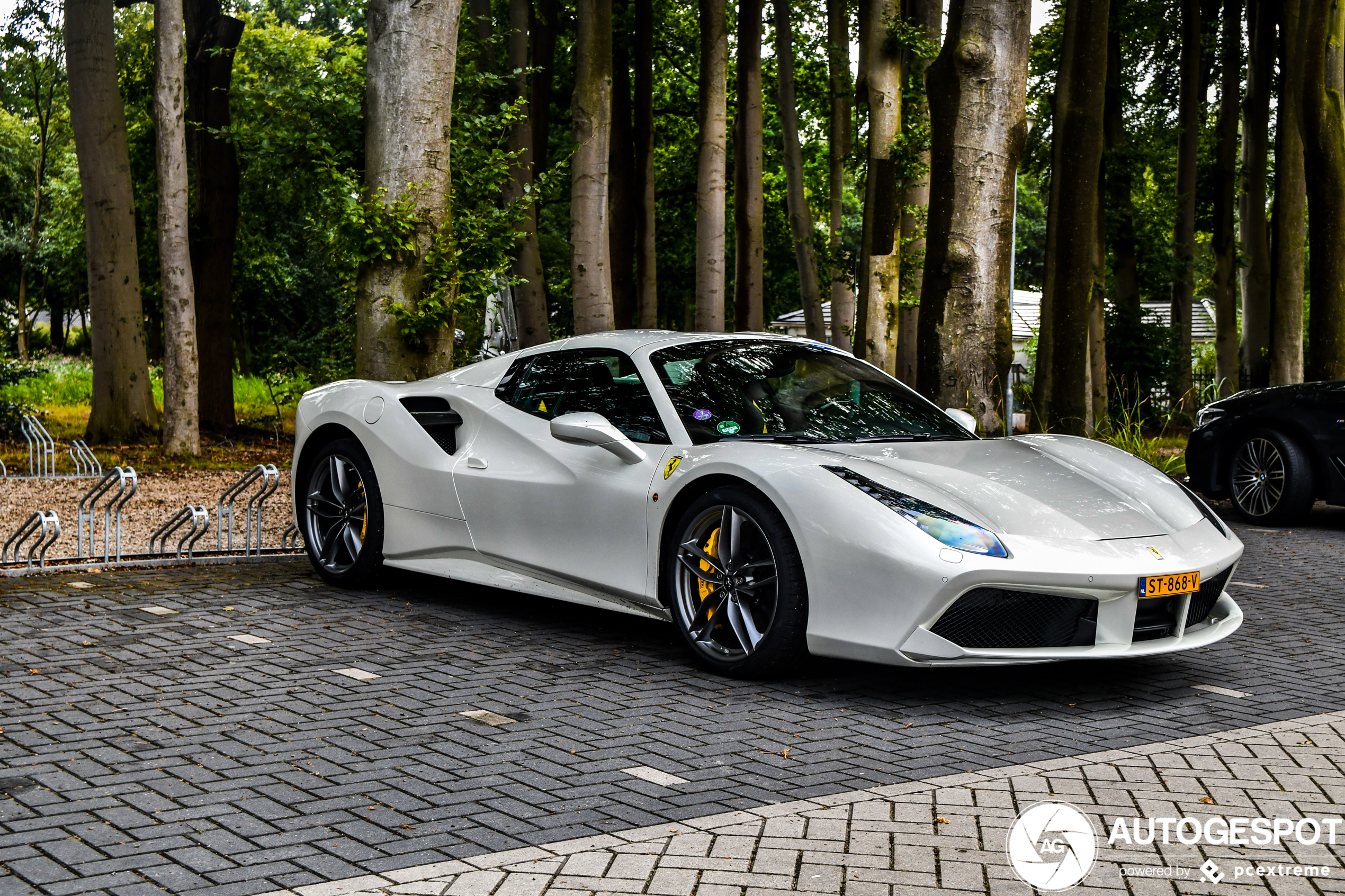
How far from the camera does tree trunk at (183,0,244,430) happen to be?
1859 cm

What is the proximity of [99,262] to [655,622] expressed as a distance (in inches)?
469

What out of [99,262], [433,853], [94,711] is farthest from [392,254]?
[99,262]

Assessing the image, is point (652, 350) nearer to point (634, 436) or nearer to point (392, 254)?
point (634, 436)

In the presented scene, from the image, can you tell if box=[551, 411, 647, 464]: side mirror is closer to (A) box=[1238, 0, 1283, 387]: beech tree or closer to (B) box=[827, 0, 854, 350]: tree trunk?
(B) box=[827, 0, 854, 350]: tree trunk

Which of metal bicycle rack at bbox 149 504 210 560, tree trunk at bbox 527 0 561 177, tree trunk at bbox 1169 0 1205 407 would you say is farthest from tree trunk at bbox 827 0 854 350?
metal bicycle rack at bbox 149 504 210 560

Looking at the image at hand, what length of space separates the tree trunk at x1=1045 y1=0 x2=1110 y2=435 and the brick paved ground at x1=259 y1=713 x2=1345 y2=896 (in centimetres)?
755

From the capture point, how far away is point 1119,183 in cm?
2330

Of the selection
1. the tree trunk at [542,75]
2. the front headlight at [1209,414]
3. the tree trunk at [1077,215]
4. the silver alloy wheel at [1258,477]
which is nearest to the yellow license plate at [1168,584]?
the silver alloy wheel at [1258,477]

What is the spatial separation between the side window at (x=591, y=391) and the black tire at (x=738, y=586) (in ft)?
1.80

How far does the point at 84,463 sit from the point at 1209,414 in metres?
10.9

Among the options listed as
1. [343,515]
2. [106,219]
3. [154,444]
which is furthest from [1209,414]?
[106,219]

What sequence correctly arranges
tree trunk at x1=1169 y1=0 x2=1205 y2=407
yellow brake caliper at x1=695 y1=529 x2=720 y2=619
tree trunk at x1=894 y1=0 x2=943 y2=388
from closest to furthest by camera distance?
yellow brake caliper at x1=695 y1=529 x2=720 y2=619 < tree trunk at x1=894 y1=0 x2=943 y2=388 < tree trunk at x1=1169 y1=0 x2=1205 y2=407

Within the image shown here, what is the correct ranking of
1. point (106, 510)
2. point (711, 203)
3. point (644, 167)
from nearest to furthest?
point (106, 510), point (711, 203), point (644, 167)

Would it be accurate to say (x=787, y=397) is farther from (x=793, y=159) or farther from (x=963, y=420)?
(x=793, y=159)
